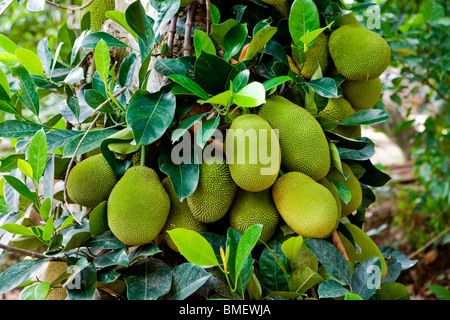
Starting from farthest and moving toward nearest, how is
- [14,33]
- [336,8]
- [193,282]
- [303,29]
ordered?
[14,33]
[336,8]
[303,29]
[193,282]

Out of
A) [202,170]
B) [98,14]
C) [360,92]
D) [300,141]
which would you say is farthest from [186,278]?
[98,14]

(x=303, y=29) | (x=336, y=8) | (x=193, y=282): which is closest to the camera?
(x=193, y=282)

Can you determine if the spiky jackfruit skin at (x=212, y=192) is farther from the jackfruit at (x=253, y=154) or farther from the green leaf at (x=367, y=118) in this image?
the green leaf at (x=367, y=118)

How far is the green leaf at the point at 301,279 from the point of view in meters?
0.65

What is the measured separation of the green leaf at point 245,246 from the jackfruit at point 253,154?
8cm

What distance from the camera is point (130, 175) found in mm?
688

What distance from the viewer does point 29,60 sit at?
0.75 meters

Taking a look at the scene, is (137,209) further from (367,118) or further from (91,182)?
(367,118)

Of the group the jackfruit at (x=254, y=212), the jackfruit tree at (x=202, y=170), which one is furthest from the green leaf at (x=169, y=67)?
the jackfruit at (x=254, y=212)

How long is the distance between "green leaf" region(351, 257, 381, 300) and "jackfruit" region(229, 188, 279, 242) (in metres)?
0.16

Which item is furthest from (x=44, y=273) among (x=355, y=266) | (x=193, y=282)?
(x=355, y=266)

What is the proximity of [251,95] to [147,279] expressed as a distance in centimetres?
34
